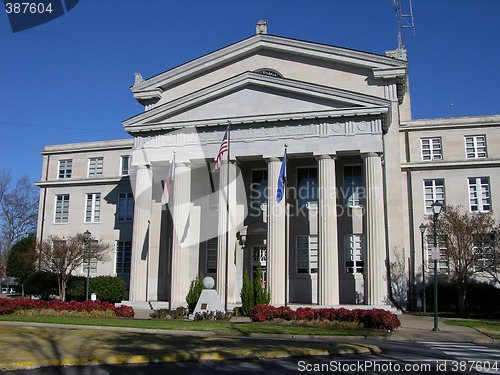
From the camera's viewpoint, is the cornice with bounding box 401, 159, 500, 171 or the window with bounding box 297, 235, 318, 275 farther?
the cornice with bounding box 401, 159, 500, 171

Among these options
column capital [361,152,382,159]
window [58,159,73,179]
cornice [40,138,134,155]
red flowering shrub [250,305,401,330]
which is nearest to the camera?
red flowering shrub [250,305,401,330]

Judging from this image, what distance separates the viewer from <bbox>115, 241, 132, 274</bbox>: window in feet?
139

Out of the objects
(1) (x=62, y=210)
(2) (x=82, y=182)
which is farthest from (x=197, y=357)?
(1) (x=62, y=210)

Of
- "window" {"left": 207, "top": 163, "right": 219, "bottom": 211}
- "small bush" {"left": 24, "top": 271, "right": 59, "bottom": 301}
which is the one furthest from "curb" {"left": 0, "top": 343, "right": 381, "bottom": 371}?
"small bush" {"left": 24, "top": 271, "right": 59, "bottom": 301}

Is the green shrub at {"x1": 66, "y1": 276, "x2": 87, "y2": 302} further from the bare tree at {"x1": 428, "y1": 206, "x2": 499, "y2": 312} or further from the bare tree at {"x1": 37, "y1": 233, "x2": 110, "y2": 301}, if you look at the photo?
the bare tree at {"x1": 428, "y1": 206, "x2": 499, "y2": 312}

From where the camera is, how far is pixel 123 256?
1677 inches

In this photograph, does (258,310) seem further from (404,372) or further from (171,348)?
(404,372)

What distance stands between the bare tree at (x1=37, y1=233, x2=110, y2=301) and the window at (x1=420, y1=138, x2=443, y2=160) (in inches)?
983

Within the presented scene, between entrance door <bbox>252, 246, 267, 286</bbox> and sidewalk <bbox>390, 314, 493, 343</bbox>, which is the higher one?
A: entrance door <bbox>252, 246, 267, 286</bbox>

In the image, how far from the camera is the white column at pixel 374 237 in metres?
29.4

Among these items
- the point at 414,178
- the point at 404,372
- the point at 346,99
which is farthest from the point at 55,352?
the point at 414,178

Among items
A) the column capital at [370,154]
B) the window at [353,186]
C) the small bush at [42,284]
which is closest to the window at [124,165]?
the small bush at [42,284]

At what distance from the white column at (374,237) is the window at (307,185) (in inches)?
210

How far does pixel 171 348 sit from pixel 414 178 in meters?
28.6
